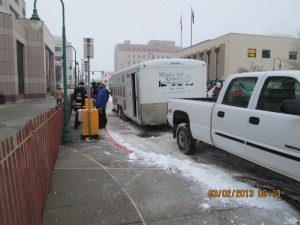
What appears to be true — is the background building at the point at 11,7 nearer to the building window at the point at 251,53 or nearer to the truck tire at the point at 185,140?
the truck tire at the point at 185,140

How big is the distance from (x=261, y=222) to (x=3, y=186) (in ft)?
10.1

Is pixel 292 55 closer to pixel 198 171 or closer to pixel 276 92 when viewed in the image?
pixel 198 171

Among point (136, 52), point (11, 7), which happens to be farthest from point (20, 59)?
point (136, 52)

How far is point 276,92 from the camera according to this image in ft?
13.2

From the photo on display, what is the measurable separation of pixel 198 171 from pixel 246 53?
45.7m

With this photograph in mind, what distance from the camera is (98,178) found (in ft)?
16.8

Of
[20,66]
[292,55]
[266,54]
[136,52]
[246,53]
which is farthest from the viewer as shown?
[136,52]

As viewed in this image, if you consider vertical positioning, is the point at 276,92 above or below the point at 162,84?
below

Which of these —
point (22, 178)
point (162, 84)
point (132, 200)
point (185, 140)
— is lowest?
point (132, 200)

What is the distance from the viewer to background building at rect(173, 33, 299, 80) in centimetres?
4616

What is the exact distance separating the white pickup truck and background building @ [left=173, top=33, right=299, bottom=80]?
42.1 meters
